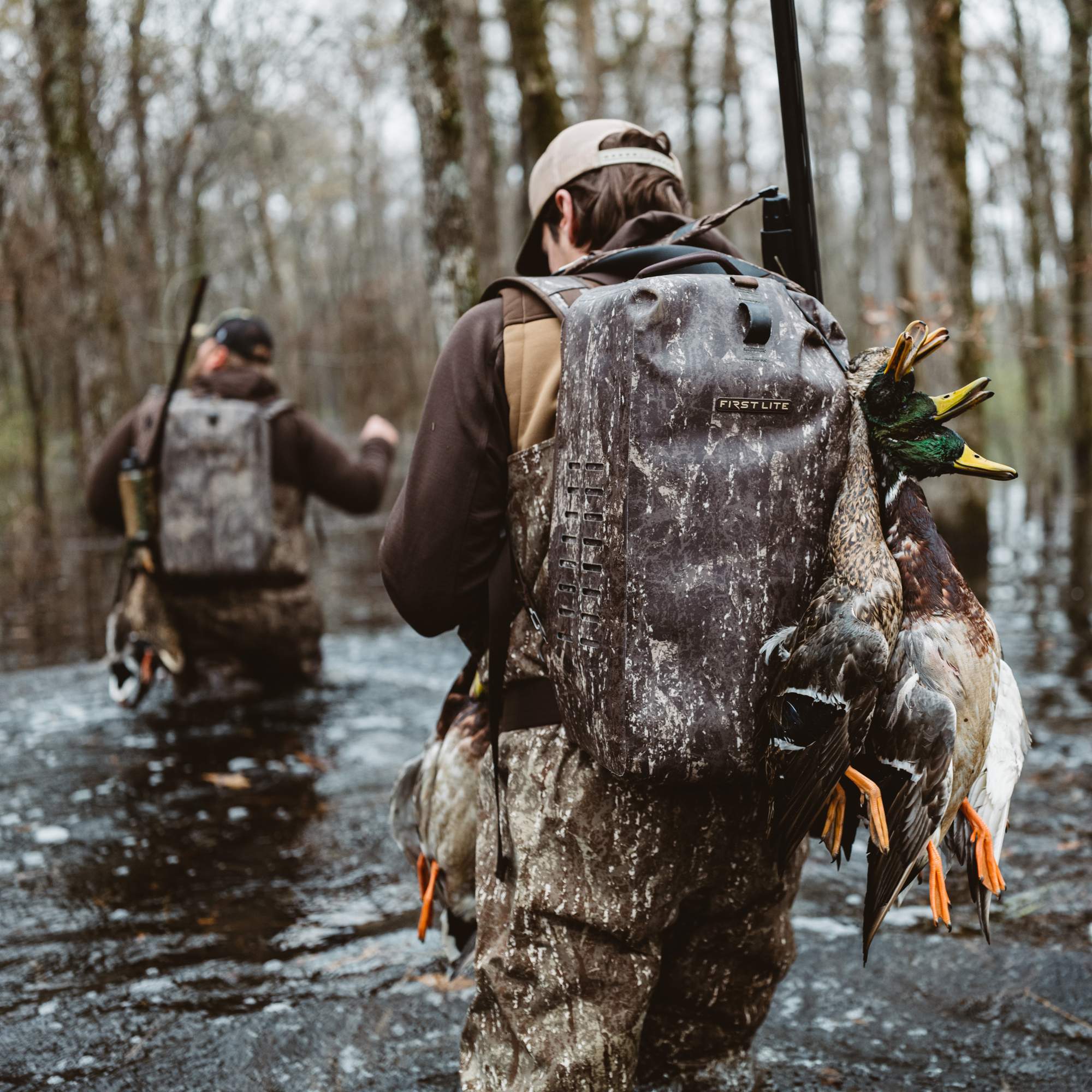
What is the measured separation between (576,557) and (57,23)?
13657mm

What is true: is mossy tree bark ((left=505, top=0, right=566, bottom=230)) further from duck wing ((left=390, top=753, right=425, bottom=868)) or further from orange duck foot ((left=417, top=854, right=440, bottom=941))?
orange duck foot ((left=417, top=854, right=440, bottom=941))

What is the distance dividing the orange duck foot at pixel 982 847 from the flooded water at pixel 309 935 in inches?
49.4

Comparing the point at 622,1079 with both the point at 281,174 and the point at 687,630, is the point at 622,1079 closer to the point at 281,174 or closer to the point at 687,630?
the point at 687,630

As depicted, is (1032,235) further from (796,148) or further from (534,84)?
(796,148)

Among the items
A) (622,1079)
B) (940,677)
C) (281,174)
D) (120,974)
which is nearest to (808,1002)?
(622,1079)

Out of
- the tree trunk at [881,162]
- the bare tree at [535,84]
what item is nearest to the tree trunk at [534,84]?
the bare tree at [535,84]

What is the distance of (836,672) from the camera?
5.53ft

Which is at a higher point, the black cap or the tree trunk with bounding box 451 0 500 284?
the tree trunk with bounding box 451 0 500 284

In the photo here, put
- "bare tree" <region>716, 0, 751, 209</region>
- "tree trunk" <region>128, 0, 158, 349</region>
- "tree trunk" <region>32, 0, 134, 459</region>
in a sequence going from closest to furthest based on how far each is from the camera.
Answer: "tree trunk" <region>32, 0, 134, 459</region>, "tree trunk" <region>128, 0, 158, 349</region>, "bare tree" <region>716, 0, 751, 209</region>

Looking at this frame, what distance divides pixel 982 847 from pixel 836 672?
0.49 metres

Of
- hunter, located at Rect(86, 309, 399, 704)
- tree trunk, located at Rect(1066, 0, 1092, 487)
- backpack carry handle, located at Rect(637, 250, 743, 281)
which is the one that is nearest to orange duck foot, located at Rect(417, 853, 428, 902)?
backpack carry handle, located at Rect(637, 250, 743, 281)

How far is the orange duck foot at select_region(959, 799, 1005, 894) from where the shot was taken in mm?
1844

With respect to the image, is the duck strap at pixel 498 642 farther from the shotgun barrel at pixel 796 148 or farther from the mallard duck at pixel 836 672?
the shotgun barrel at pixel 796 148

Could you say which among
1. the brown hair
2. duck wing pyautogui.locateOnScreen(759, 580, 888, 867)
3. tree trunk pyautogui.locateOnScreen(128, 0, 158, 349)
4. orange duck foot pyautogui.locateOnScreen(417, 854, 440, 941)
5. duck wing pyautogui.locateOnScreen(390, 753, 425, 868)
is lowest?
orange duck foot pyautogui.locateOnScreen(417, 854, 440, 941)
